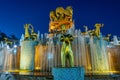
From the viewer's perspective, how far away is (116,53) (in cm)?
1617

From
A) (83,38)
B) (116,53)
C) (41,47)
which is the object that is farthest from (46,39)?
(116,53)

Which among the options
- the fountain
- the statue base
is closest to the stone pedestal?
the fountain

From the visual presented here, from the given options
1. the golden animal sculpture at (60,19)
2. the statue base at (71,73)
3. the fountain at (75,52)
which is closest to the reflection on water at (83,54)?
the fountain at (75,52)

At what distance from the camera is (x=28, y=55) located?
15.1m

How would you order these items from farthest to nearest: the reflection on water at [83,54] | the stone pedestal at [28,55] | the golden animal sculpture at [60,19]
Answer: the golden animal sculpture at [60,19] → the stone pedestal at [28,55] → the reflection on water at [83,54]

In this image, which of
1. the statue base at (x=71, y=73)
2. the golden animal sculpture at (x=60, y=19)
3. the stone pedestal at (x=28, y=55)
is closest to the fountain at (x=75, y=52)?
the stone pedestal at (x=28, y=55)

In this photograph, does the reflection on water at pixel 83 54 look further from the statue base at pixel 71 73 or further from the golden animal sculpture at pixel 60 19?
the statue base at pixel 71 73

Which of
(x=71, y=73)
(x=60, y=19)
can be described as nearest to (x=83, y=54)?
(x=60, y=19)

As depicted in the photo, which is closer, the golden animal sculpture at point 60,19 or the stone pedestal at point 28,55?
the stone pedestal at point 28,55

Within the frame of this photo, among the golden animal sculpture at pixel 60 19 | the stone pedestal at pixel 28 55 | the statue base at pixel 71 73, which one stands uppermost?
the golden animal sculpture at pixel 60 19

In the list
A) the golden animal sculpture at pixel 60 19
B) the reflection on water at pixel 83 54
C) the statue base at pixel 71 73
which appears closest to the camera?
the statue base at pixel 71 73

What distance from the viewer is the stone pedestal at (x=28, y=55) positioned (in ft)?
48.8

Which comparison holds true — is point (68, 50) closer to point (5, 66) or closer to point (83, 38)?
point (83, 38)

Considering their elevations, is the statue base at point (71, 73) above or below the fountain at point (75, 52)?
below
